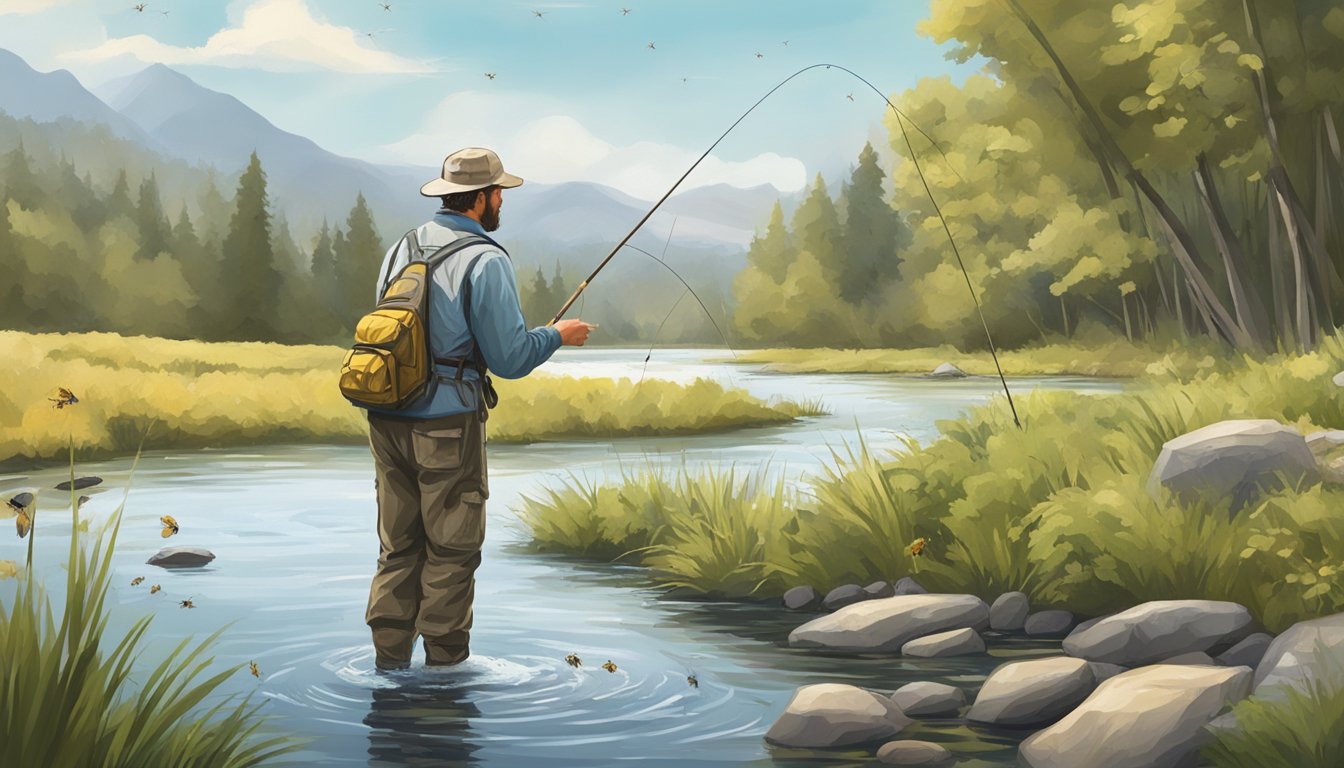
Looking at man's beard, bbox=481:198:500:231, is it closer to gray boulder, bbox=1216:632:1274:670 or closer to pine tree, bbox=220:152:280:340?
gray boulder, bbox=1216:632:1274:670

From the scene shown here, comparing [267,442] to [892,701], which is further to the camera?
[267,442]

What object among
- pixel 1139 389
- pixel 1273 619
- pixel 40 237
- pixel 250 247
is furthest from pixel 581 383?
pixel 40 237

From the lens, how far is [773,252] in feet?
256

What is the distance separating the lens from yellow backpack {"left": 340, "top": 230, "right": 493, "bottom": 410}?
621 centimetres

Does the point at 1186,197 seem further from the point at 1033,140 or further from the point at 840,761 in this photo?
the point at 840,761

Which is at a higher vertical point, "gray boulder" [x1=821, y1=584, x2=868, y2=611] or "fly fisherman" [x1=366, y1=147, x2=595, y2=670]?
"fly fisherman" [x1=366, y1=147, x2=595, y2=670]

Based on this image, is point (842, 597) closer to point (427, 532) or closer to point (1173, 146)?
point (427, 532)

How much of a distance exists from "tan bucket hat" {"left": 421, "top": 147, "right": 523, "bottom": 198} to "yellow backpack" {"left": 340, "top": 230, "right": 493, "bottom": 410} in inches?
15.1

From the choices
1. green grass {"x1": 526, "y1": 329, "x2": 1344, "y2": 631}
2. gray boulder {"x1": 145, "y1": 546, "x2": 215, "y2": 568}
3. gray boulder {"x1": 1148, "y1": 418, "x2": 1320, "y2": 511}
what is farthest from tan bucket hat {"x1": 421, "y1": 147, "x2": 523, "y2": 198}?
gray boulder {"x1": 145, "y1": 546, "x2": 215, "y2": 568}

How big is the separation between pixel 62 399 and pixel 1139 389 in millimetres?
11354

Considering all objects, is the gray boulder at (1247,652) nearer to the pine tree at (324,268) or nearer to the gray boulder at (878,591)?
the gray boulder at (878,591)

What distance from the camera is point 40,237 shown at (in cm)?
7388

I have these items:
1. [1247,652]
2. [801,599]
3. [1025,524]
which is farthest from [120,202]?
[1247,652]

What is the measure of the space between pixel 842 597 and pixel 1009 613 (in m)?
1.05
